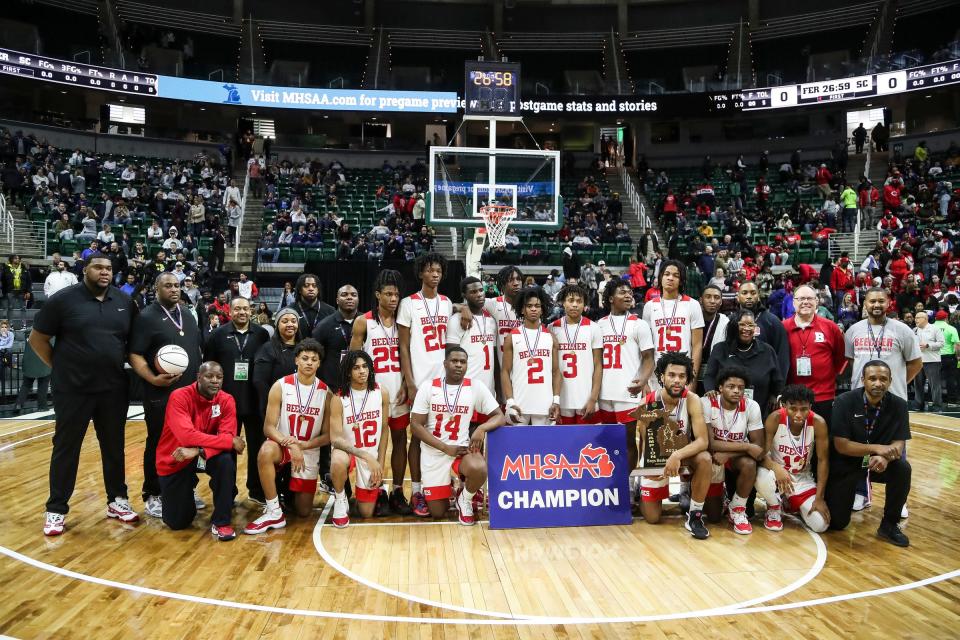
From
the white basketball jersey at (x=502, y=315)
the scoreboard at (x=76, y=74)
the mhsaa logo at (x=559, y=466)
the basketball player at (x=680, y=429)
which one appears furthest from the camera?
the scoreboard at (x=76, y=74)

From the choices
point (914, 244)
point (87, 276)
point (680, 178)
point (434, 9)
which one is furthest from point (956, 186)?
point (87, 276)

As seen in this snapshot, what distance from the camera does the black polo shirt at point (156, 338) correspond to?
584cm

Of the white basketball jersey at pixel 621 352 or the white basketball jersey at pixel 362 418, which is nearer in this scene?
the white basketball jersey at pixel 362 418

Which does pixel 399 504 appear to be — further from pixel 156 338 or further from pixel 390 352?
pixel 156 338

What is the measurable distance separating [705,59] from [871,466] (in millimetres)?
27172

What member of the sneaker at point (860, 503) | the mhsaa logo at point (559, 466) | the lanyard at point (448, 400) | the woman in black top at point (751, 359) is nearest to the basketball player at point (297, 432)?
the lanyard at point (448, 400)

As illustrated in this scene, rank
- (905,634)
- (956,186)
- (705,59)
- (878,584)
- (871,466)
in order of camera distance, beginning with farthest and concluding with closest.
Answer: (705,59) < (956,186) < (871,466) < (878,584) < (905,634)

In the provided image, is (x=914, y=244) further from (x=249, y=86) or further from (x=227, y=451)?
(x=249, y=86)

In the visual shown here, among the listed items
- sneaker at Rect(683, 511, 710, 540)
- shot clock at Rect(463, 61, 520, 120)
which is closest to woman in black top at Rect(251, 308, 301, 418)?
sneaker at Rect(683, 511, 710, 540)

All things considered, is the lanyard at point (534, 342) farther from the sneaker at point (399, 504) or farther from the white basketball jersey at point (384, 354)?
the sneaker at point (399, 504)

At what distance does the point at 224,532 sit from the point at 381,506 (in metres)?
1.25

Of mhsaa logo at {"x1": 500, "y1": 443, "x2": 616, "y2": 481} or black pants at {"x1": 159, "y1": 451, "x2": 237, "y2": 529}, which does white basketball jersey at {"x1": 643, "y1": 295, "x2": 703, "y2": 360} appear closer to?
mhsaa logo at {"x1": 500, "y1": 443, "x2": 616, "y2": 481}

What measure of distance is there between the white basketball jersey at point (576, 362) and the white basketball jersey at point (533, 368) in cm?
14

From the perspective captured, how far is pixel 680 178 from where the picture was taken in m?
26.9
